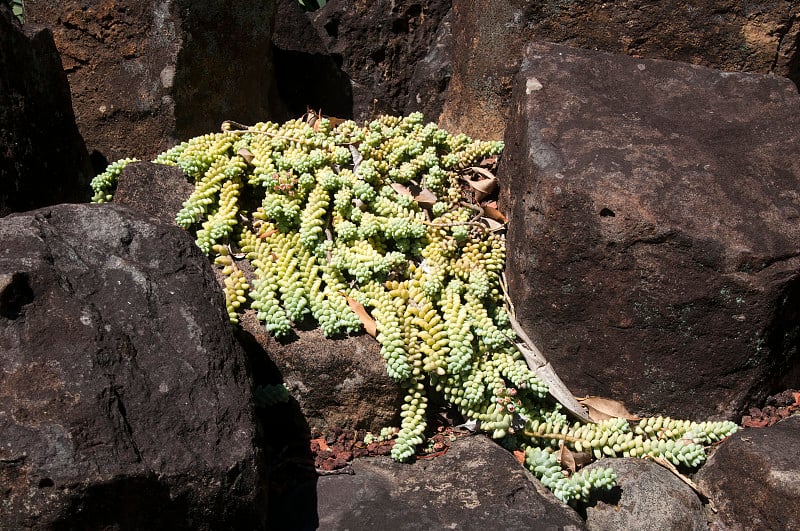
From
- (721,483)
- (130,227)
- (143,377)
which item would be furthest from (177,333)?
(721,483)

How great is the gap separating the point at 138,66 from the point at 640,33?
269cm

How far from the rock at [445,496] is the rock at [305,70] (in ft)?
10.2

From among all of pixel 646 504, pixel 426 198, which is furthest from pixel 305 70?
pixel 646 504

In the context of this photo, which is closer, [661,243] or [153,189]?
[661,243]

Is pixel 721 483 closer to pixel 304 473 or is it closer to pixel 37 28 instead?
pixel 304 473

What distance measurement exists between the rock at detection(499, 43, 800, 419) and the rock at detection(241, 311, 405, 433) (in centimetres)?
68

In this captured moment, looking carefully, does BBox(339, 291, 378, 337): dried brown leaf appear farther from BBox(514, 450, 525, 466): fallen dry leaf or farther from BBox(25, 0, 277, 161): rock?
BBox(25, 0, 277, 161): rock

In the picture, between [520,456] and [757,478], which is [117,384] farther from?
[757,478]

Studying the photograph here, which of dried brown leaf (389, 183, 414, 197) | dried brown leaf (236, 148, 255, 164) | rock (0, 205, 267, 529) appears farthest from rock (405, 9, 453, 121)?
rock (0, 205, 267, 529)

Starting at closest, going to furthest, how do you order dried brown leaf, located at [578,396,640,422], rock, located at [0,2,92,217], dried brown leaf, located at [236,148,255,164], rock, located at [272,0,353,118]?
dried brown leaf, located at [578,396,640,422] < rock, located at [0,2,92,217] < dried brown leaf, located at [236,148,255,164] < rock, located at [272,0,353,118]

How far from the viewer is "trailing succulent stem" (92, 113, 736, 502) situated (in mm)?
3281

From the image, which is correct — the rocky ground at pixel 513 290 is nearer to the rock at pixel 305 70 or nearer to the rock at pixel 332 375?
the rock at pixel 332 375

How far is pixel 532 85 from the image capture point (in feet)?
12.3

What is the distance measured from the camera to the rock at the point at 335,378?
3273mm
